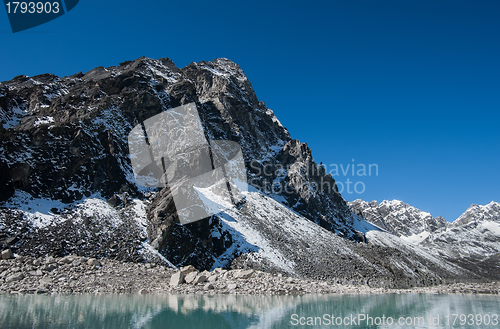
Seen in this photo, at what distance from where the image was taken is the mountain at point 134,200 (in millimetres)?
44344

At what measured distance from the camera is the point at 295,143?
127688mm

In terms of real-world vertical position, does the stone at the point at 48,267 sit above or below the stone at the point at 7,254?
below

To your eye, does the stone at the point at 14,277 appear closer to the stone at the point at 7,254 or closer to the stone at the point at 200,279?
the stone at the point at 7,254

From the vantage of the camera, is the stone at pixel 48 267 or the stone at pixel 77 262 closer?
the stone at pixel 48 267

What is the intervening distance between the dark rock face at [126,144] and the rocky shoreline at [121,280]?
4758mm

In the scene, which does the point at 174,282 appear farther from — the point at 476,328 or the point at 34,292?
the point at 476,328

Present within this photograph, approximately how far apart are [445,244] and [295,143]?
10477cm

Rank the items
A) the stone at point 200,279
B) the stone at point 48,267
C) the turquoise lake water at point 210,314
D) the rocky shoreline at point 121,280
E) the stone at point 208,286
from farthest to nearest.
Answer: the stone at point 200,279, the stone at point 208,286, the stone at point 48,267, the rocky shoreline at point 121,280, the turquoise lake water at point 210,314

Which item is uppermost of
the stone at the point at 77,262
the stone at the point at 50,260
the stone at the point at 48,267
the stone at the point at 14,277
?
the stone at the point at 50,260

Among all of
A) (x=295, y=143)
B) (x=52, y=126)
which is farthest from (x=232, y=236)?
(x=295, y=143)

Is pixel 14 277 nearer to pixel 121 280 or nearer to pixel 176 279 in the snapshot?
pixel 121 280

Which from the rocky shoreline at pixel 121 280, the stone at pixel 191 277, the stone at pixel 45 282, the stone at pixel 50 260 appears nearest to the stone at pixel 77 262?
the rocky shoreline at pixel 121 280

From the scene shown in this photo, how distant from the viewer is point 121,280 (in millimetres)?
36281

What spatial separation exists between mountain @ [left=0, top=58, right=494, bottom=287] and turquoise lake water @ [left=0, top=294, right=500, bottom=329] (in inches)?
650
